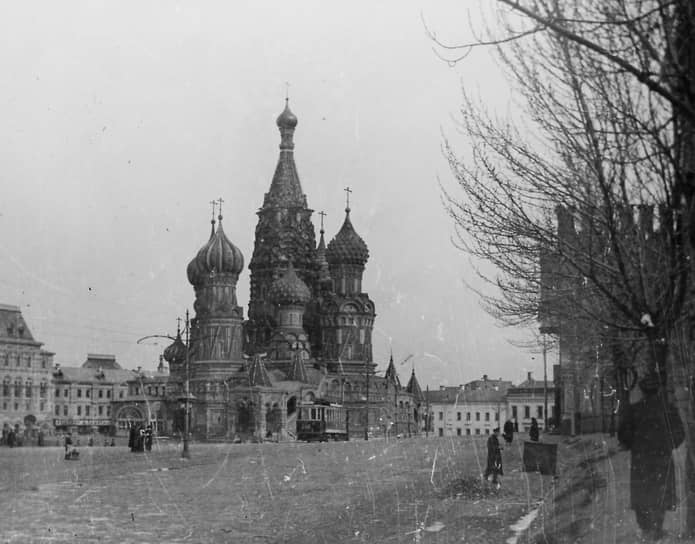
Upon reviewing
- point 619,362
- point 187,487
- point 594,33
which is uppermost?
point 594,33

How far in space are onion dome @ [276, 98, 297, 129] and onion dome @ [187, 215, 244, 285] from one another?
1374 cm

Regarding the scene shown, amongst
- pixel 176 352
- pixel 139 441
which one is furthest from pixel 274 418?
pixel 139 441

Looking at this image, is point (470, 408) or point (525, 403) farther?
point (470, 408)

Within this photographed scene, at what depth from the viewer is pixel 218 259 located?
83.1 m

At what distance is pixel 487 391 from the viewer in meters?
119

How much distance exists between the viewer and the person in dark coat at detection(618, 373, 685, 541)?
445 inches

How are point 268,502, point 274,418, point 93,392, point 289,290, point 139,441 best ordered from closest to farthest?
point 268,502, point 139,441, point 274,418, point 289,290, point 93,392

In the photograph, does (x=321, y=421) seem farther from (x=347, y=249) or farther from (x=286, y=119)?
(x=286, y=119)

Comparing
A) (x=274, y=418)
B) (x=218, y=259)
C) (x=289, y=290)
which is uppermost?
(x=218, y=259)

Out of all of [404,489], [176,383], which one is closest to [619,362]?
[404,489]

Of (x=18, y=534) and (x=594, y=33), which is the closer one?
(x=594, y=33)

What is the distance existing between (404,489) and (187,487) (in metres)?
4.77

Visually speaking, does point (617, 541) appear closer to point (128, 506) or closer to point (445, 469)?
point (128, 506)

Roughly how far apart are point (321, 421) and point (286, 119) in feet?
101
